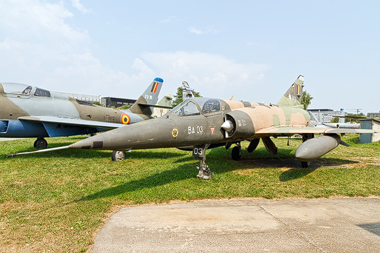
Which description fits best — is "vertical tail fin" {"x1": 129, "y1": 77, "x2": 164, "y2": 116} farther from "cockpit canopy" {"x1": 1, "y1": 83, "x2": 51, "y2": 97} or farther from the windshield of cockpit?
the windshield of cockpit

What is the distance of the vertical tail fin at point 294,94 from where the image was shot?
13.3 metres

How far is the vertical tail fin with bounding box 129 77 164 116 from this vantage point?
1747 cm

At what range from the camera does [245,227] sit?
4.15 metres

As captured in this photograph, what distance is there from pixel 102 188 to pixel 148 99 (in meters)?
12.1

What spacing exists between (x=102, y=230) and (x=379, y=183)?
26.0 feet

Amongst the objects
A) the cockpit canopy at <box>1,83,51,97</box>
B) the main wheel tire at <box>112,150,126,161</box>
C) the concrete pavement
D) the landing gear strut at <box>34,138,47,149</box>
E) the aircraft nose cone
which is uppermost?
the cockpit canopy at <box>1,83,51,97</box>

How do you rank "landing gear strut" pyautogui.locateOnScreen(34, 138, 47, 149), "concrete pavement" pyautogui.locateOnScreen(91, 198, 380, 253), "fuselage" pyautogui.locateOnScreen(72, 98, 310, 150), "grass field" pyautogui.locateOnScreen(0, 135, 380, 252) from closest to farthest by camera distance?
1. "concrete pavement" pyautogui.locateOnScreen(91, 198, 380, 253)
2. "grass field" pyautogui.locateOnScreen(0, 135, 380, 252)
3. "fuselage" pyautogui.locateOnScreen(72, 98, 310, 150)
4. "landing gear strut" pyautogui.locateOnScreen(34, 138, 47, 149)

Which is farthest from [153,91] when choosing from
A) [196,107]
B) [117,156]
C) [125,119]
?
[196,107]

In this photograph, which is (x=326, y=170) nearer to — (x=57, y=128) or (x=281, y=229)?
(x=281, y=229)

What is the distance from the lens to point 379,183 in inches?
282

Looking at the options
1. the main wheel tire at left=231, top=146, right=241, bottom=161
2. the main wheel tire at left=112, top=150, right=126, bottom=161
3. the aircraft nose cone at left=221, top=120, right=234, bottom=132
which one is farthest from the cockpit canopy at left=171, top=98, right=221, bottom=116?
the main wheel tire at left=112, top=150, right=126, bottom=161

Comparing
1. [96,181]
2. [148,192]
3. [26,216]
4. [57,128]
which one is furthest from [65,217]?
[57,128]

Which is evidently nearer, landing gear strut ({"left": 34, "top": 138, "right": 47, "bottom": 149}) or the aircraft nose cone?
the aircraft nose cone

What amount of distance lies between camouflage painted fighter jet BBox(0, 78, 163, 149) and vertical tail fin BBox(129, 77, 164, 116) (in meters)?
3.72
